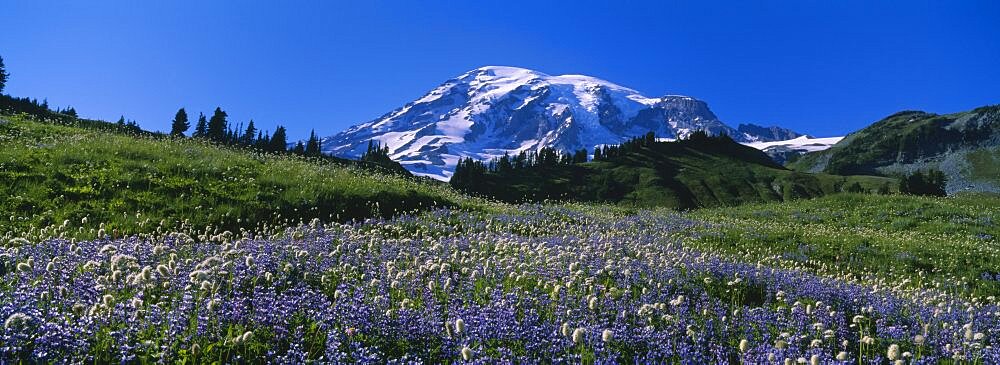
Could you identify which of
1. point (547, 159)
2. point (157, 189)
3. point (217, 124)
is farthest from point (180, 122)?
point (157, 189)

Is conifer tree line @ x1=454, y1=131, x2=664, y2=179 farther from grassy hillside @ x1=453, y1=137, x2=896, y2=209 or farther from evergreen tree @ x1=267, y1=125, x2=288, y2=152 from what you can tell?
evergreen tree @ x1=267, y1=125, x2=288, y2=152

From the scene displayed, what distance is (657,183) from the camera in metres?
96.3

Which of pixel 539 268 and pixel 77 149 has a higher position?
pixel 77 149

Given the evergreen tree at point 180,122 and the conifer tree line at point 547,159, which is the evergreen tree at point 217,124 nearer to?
the evergreen tree at point 180,122

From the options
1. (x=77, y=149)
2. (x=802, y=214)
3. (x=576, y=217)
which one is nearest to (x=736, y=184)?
(x=802, y=214)

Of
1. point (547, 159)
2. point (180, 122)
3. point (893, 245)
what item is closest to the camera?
point (893, 245)

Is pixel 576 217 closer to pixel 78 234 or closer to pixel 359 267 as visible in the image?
pixel 359 267

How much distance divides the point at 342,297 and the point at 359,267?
255 cm

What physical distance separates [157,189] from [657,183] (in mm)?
89461

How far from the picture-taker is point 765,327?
6.31 metres

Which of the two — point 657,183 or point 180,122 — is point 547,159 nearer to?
point 657,183

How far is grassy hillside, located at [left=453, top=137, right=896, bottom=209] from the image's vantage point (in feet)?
287

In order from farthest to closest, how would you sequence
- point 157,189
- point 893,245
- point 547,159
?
point 547,159 → point 893,245 → point 157,189

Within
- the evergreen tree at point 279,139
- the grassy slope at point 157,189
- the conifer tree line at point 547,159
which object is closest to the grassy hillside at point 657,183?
the conifer tree line at point 547,159
